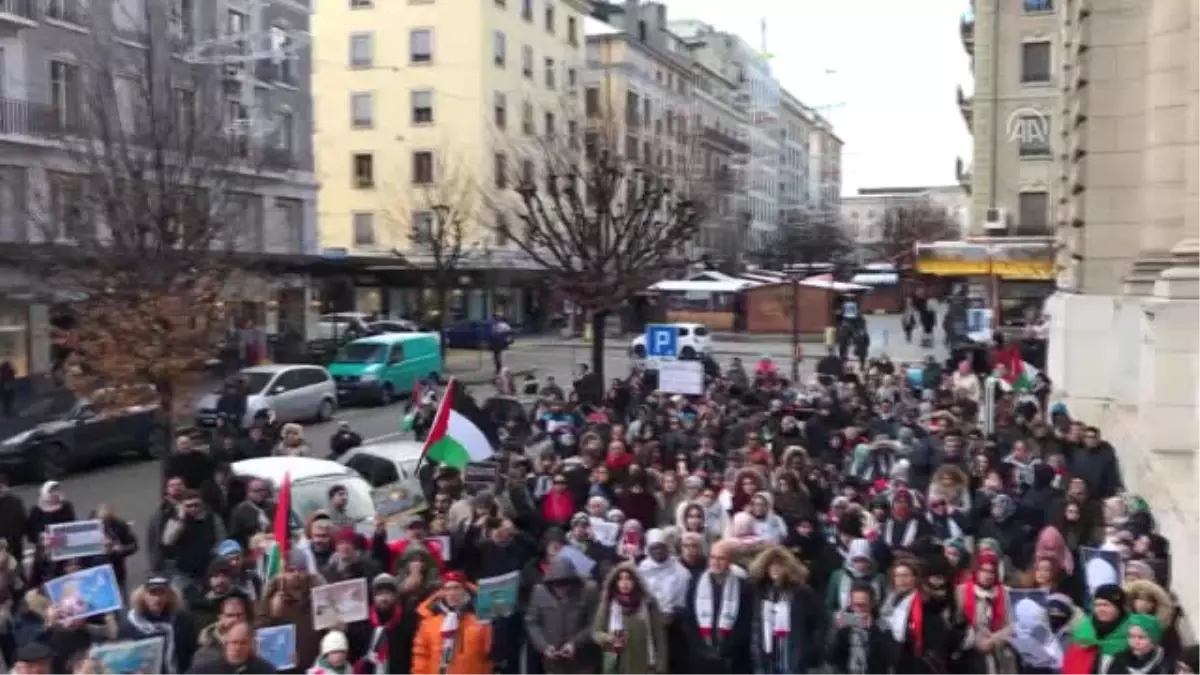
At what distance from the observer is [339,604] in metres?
8.65

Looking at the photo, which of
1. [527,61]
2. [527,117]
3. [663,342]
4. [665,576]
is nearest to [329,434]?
[663,342]

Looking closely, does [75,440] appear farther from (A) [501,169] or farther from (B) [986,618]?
(A) [501,169]

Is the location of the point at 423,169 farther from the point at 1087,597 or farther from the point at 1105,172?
the point at 1087,597

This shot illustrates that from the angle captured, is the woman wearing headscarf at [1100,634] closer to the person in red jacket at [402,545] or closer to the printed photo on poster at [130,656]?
the person in red jacket at [402,545]

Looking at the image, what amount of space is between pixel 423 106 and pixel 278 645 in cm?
5727

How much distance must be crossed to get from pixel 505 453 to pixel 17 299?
21635mm

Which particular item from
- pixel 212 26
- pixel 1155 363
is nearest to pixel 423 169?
pixel 212 26

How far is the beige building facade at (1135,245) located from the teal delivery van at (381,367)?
16255 mm

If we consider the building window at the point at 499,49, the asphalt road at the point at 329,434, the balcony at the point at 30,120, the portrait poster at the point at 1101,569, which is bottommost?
the asphalt road at the point at 329,434

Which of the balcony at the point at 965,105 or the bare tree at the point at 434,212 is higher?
the balcony at the point at 965,105

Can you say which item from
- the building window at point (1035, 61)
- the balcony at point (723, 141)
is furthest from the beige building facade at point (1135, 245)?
the balcony at point (723, 141)

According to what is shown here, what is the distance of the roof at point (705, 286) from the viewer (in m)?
52.7

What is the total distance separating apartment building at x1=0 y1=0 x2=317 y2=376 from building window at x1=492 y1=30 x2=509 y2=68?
17.6 meters

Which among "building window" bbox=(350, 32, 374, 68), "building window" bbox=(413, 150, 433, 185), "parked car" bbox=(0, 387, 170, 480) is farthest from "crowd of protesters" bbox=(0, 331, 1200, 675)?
"building window" bbox=(350, 32, 374, 68)
